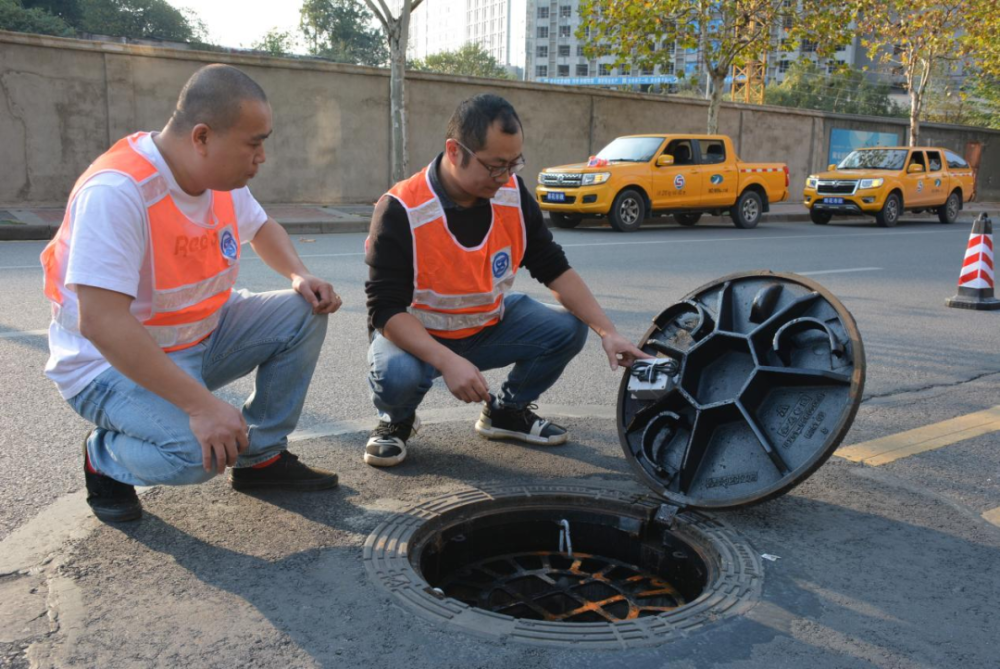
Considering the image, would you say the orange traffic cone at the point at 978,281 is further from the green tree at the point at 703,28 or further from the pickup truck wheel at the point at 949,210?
the pickup truck wheel at the point at 949,210

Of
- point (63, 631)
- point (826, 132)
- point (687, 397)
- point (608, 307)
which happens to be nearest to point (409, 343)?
point (687, 397)

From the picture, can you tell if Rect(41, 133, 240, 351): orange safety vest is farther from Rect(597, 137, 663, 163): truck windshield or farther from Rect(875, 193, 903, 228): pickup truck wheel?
Rect(875, 193, 903, 228): pickup truck wheel

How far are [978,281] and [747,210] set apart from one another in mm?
9528

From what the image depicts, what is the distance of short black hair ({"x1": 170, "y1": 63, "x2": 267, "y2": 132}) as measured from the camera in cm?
259

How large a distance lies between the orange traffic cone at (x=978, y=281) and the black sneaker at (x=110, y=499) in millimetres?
7111

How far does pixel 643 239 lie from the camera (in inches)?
536

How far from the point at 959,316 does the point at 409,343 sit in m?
5.82

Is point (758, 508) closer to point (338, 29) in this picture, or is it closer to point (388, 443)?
point (388, 443)

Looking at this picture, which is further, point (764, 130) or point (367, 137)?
point (764, 130)

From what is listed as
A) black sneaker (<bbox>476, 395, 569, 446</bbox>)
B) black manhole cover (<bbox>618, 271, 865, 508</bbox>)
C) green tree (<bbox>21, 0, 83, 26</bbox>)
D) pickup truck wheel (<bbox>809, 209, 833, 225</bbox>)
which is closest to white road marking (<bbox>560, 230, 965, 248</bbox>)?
pickup truck wheel (<bbox>809, 209, 833, 225</bbox>)

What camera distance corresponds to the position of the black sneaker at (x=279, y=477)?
3.28 meters

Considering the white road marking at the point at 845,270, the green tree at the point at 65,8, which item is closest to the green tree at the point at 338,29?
the green tree at the point at 65,8

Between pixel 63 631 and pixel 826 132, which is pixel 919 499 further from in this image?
pixel 826 132

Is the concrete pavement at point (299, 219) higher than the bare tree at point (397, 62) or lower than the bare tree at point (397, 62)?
lower
